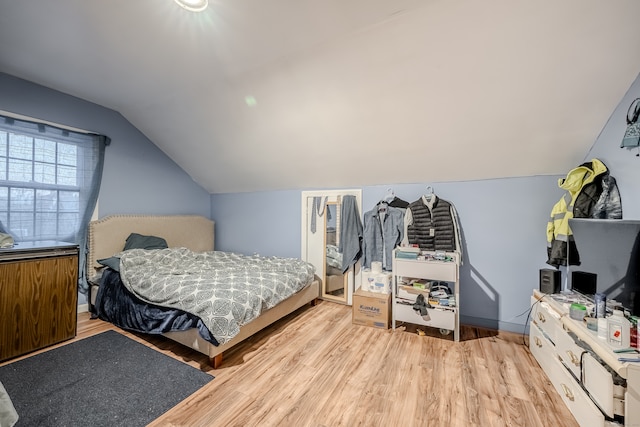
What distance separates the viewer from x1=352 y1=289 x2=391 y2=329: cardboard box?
2652 mm

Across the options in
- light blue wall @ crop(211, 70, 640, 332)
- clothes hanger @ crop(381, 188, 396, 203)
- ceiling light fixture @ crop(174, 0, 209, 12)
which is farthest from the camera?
clothes hanger @ crop(381, 188, 396, 203)

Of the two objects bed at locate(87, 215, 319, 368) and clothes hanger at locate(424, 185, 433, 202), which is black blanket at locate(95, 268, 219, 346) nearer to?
bed at locate(87, 215, 319, 368)

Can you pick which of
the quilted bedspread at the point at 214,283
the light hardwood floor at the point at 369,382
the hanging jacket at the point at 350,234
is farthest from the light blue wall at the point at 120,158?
the hanging jacket at the point at 350,234

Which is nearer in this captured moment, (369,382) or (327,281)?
(369,382)

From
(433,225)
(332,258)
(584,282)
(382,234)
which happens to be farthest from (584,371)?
(332,258)

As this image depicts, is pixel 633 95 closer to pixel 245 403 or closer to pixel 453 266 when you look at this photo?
pixel 453 266

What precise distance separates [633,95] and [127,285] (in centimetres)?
439

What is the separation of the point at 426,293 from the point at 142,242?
349cm

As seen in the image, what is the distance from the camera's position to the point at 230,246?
4.48 meters

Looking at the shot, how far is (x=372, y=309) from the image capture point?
270 centimetres

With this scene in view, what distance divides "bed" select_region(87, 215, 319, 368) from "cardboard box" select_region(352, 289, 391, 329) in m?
0.69

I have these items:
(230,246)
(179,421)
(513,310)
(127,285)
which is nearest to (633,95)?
(513,310)

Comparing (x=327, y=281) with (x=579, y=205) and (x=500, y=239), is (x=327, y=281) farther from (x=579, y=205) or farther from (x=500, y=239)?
(x=579, y=205)

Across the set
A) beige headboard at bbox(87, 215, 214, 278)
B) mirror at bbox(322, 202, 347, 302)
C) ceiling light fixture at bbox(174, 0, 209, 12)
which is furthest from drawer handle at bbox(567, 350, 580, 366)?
beige headboard at bbox(87, 215, 214, 278)
